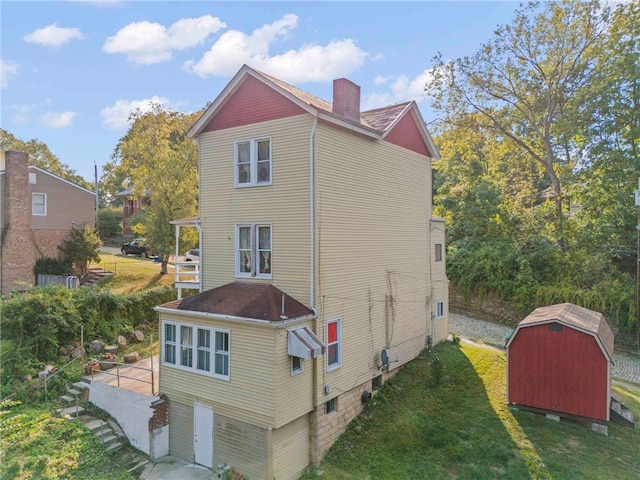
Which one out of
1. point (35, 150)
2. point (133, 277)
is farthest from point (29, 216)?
point (35, 150)

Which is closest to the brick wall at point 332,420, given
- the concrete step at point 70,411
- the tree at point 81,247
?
the concrete step at point 70,411

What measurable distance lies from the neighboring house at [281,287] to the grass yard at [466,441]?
800 millimetres

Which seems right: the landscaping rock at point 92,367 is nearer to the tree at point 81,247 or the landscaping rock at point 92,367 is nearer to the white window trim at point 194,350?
the white window trim at point 194,350

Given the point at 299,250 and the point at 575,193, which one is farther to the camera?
the point at 575,193

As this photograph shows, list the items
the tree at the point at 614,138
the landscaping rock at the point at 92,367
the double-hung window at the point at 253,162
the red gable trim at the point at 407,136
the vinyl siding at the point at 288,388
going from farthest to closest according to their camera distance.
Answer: the tree at the point at 614,138 → the red gable trim at the point at 407,136 → the landscaping rock at the point at 92,367 → the double-hung window at the point at 253,162 → the vinyl siding at the point at 288,388

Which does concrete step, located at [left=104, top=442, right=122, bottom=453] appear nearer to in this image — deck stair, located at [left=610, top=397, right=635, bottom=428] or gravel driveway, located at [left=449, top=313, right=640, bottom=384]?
deck stair, located at [left=610, top=397, right=635, bottom=428]

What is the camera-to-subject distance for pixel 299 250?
11.8 metres

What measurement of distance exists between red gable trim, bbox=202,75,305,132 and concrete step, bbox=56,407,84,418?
10565mm

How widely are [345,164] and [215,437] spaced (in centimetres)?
910

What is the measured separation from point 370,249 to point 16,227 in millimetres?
22746

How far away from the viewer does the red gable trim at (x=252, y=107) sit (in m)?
12.2

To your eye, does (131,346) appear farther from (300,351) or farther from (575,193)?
(575,193)

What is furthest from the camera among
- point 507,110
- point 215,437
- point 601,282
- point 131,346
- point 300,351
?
point 507,110

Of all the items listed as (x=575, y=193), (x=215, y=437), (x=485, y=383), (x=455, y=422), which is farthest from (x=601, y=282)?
(x=215, y=437)
